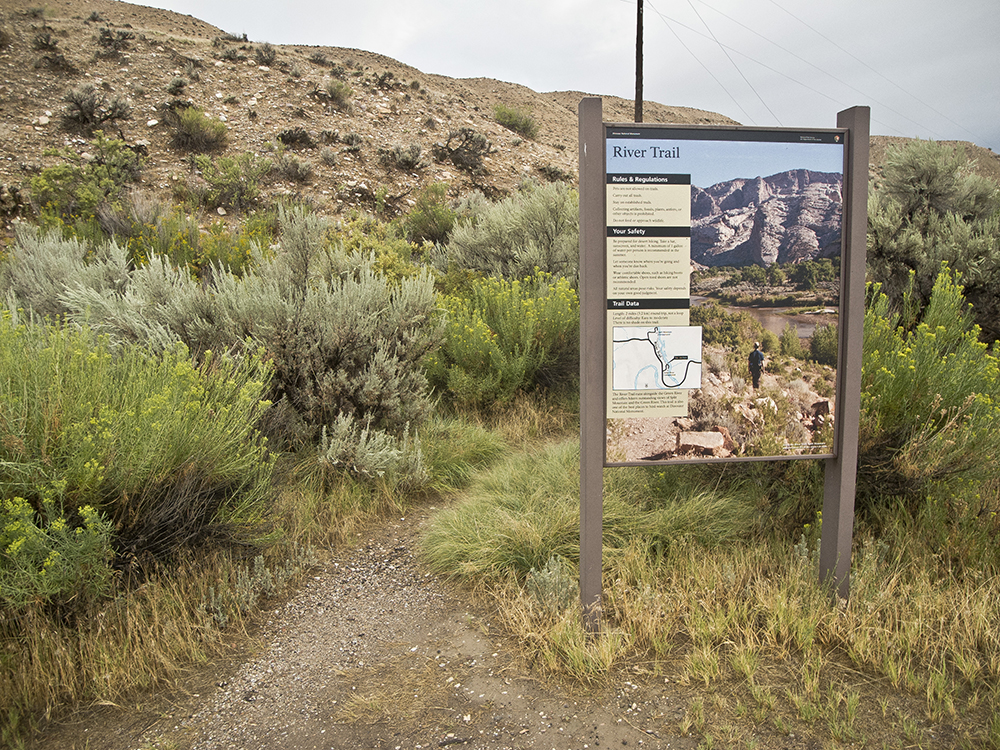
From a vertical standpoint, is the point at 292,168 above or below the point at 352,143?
below

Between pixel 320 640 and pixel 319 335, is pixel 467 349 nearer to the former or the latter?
pixel 319 335

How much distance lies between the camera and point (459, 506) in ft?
12.6

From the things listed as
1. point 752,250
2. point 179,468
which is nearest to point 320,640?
point 179,468

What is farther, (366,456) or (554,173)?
(554,173)

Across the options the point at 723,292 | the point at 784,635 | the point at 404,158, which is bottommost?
the point at 784,635

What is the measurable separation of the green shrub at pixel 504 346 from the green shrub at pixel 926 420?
2.80 metres

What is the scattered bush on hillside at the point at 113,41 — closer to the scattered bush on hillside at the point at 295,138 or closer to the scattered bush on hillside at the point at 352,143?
the scattered bush on hillside at the point at 295,138

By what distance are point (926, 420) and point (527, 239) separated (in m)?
6.01

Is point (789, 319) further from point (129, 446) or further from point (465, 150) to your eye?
point (465, 150)

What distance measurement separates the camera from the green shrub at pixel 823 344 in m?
2.55

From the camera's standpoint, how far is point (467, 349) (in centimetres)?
543

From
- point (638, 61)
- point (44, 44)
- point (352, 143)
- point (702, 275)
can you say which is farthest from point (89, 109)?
point (702, 275)

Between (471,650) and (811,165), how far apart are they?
252cm

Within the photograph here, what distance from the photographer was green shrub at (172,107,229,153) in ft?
56.9
